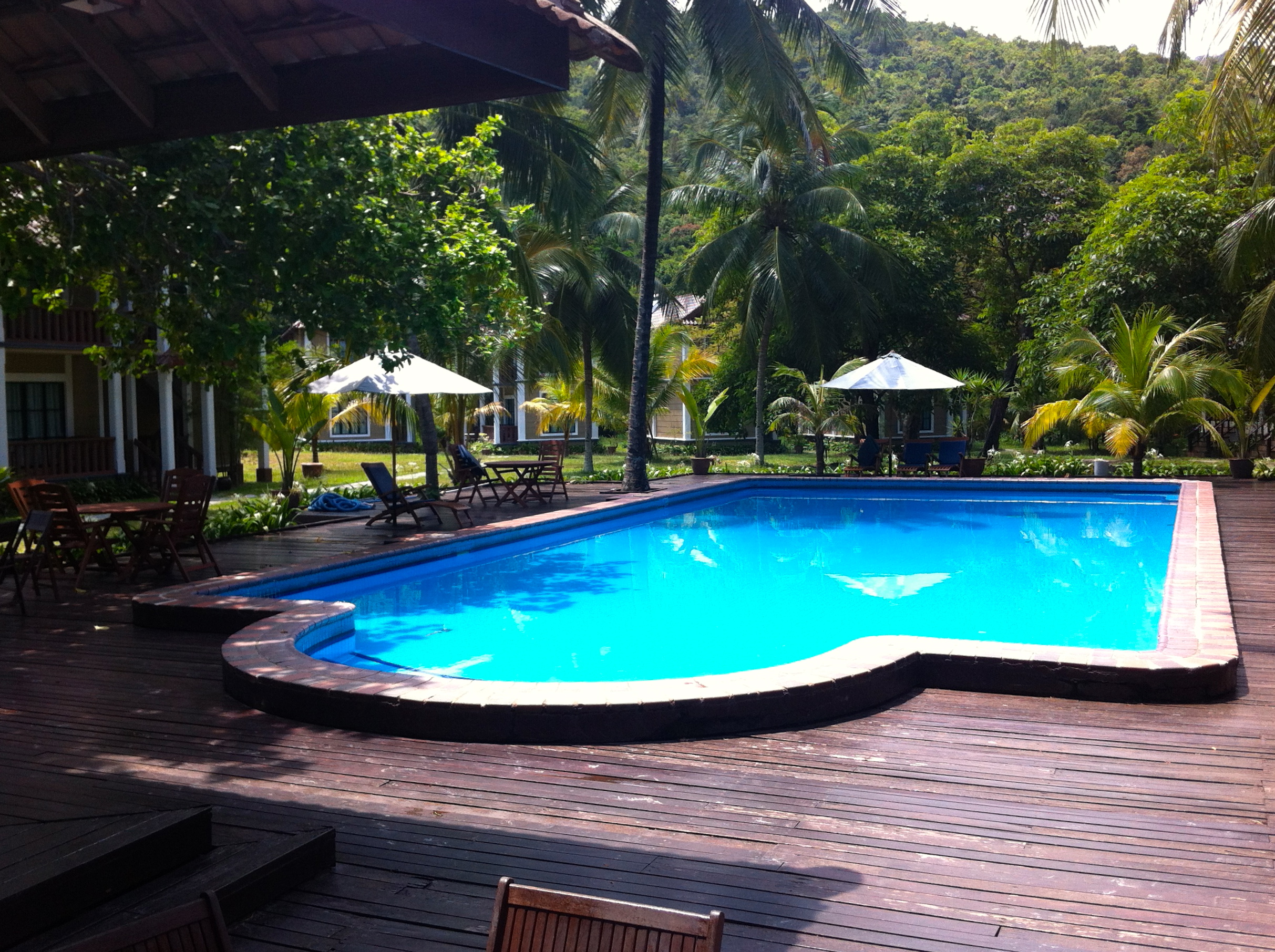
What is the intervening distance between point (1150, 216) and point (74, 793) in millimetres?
21495

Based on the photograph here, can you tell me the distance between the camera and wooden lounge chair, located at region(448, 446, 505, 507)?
16016 mm

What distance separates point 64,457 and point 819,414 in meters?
13.3

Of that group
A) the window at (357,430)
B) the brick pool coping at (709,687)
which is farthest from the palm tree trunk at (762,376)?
the window at (357,430)

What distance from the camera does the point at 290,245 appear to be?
763cm

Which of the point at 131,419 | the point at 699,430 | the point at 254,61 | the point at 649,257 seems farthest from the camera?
the point at 699,430

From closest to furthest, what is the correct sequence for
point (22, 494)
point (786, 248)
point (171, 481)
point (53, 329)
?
1. point (22, 494)
2. point (171, 481)
3. point (53, 329)
4. point (786, 248)

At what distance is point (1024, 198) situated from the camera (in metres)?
26.1

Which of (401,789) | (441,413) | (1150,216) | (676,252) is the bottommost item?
(401,789)

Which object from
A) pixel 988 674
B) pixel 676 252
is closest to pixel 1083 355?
pixel 988 674

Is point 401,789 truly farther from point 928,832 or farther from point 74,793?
point 928,832

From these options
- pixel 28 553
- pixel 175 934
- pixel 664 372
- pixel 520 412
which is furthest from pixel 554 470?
pixel 520 412

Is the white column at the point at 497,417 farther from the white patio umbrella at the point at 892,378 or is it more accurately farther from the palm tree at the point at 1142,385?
the palm tree at the point at 1142,385

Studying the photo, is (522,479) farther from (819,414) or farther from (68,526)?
(68,526)

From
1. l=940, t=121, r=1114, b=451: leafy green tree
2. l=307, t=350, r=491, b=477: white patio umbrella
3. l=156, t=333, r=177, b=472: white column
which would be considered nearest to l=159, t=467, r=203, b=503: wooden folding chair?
l=307, t=350, r=491, b=477: white patio umbrella
